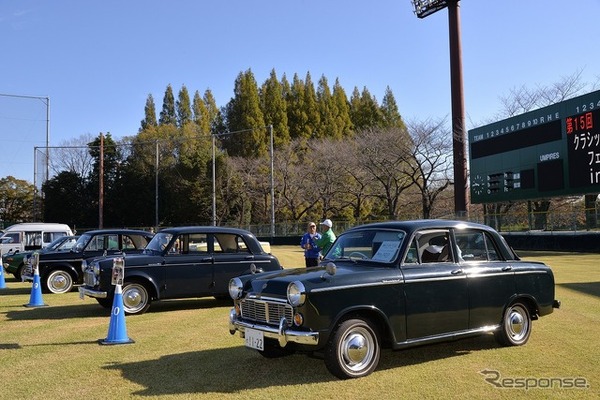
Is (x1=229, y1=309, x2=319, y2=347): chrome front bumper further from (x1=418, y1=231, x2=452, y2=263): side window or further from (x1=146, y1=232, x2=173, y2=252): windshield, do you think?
(x1=146, y1=232, x2=173, y2=252): windshield

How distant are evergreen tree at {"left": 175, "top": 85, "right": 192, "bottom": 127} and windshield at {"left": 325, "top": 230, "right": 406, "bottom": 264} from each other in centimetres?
7621

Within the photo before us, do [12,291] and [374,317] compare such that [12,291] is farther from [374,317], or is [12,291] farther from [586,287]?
[586,287]

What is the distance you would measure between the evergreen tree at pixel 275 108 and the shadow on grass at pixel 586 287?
187ft

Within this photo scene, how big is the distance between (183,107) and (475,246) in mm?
78080

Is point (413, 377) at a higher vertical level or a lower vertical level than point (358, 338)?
lower

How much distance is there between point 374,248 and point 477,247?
5.11 feet

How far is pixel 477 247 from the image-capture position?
23.9ft

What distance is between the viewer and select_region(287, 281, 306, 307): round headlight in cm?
568

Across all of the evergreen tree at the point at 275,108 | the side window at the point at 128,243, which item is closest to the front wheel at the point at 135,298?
the side window at the point at 128,243

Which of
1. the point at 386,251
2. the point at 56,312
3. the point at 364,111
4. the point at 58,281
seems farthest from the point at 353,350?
the point at 364,111

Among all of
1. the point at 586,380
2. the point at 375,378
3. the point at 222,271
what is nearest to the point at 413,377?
the point at 375,378

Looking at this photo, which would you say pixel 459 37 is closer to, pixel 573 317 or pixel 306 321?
pixel 573 317

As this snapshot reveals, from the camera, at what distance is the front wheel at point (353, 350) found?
5734 mm

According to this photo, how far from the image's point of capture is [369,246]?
6828 mm
